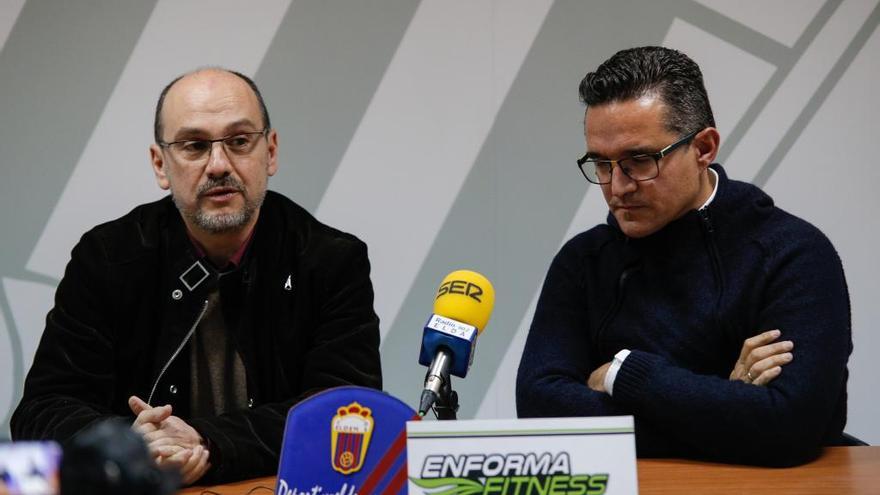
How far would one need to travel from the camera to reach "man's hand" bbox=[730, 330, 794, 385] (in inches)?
84.4

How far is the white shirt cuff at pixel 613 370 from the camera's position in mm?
2240

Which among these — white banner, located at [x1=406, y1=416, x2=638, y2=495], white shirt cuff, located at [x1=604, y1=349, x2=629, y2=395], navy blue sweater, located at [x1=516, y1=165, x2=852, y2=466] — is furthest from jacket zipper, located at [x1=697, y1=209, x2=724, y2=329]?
white banner, located at [x1=406, y1=416, x2=638, y2=495]

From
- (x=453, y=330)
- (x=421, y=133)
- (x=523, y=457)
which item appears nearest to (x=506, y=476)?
(x=523, y=457)

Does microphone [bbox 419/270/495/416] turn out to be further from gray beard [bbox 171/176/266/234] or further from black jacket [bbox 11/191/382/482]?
gray beard [bbox 171/176/266/234]

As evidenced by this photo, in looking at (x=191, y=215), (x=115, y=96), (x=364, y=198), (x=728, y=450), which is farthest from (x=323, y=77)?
(x=728, y=450)

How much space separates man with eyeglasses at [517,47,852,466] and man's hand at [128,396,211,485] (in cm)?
77

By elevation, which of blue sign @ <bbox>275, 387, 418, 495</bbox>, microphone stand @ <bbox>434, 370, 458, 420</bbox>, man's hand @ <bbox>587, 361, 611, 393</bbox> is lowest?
blue sign @ <bbox>275, 387, 418, 495</bbox>

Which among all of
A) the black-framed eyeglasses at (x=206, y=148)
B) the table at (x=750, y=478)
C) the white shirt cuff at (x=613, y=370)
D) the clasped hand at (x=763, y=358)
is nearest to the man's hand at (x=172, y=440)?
the table at (x=750, y=478)

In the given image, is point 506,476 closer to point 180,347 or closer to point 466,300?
point 466,300

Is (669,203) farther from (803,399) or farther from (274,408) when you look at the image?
(274,408)

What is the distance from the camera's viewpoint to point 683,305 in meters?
2.40

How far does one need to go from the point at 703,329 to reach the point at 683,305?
0.27ft

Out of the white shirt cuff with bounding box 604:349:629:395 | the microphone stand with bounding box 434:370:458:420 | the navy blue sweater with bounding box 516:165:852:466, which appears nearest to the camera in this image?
the microphone stand with bounding box 434:370:458:420

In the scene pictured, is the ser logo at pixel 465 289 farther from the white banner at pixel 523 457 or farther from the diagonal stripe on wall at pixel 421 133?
the diagonal stripe on wall at pixel 421 133
